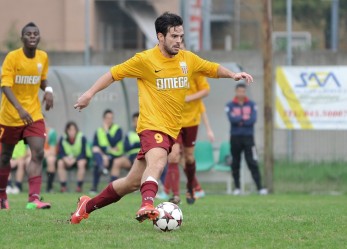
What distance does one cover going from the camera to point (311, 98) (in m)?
20.2

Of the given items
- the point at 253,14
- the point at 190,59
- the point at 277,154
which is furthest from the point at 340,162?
the point at 190,59

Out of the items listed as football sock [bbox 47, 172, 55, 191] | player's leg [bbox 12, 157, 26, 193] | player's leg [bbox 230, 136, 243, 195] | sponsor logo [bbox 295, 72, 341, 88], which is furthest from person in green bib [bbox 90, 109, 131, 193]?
sponsor logo [bbox 295, 72, 341, 88]

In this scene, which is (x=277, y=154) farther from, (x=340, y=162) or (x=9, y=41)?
(x=9, y=41)

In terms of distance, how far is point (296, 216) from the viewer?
1047cm

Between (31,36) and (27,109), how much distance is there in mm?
876

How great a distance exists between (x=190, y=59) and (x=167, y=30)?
46 centimetres

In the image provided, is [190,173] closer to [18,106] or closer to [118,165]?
[18,106]

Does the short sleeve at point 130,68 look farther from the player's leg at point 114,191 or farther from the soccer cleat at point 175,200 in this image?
the soccer cleat at point 175,200

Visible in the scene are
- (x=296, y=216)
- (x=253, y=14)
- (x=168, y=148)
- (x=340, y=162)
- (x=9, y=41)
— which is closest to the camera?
(x=168, y=148)

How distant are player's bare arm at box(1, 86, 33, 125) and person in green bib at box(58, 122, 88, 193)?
8.09m

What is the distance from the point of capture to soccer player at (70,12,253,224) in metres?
9.14

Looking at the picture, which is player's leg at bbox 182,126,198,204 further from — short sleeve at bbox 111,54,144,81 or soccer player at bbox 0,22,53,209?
short sleeve at bbox 111,54,144,81

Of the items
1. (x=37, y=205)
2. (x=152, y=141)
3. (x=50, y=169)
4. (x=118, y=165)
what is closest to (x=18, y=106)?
(x=37, y=205)

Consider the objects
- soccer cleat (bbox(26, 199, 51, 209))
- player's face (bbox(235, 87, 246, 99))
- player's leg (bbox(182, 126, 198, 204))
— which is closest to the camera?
soccer cleat (bbox(26, 199, 51, 209))
